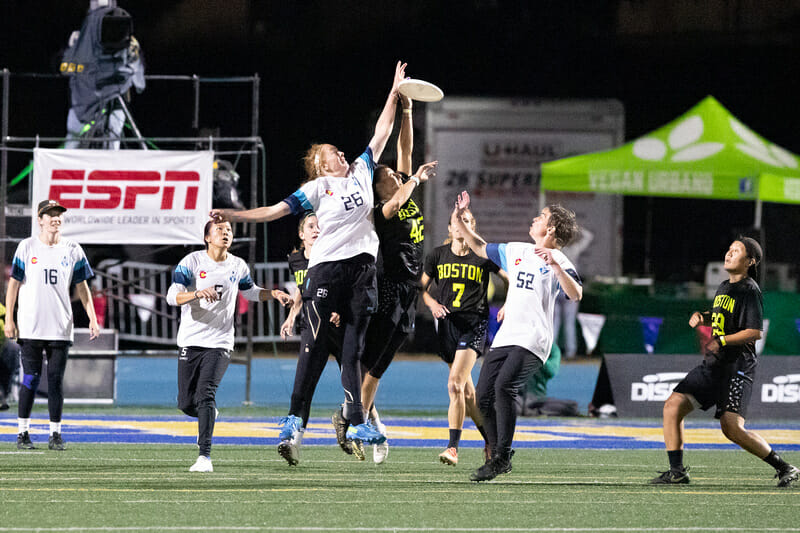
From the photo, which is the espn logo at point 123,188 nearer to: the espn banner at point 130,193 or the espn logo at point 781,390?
the espn banner at point 130,193

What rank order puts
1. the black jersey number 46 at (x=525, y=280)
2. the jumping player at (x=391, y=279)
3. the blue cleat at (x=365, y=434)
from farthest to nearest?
the jumping player at (x=391, y=279), the blue cleat at (x=365, y=434), the black jersey number 46 at (x=525, y=280)

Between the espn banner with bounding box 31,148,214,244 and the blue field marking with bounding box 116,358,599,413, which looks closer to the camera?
the espn banner with bounding box 31,148,214,244

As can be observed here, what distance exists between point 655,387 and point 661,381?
101 millimetres

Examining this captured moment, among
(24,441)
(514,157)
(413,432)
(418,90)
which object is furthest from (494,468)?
(514,157)

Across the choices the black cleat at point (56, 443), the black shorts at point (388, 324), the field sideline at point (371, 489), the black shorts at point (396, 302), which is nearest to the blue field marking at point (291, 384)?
the field sideline at point (371, 489)

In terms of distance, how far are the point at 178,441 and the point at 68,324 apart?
1608 millimetres

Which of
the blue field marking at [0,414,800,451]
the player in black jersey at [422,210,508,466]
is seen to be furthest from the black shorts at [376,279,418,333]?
the blue field marking at [0,414,800,451]

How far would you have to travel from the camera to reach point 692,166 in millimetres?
18094

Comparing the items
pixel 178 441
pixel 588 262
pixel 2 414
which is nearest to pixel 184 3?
pixel 588 262

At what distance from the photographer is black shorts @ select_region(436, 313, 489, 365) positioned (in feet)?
33.6

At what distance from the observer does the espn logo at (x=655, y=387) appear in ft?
49.6

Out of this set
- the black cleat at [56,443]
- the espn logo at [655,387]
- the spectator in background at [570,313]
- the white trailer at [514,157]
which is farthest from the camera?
the white trailer at [514,157]

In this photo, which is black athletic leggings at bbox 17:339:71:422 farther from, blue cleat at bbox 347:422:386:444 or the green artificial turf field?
blue cleat at bbox 347:422:386:444

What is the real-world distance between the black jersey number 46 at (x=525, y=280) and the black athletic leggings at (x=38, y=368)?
4417mm
